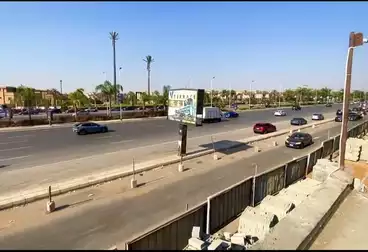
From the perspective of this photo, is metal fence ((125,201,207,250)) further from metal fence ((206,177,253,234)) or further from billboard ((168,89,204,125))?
billboard ((168,89,204,125))

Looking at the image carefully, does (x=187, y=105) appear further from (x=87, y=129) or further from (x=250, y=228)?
(x=87, y=129)

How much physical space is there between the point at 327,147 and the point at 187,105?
36.3 feet

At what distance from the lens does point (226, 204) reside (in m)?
10.5

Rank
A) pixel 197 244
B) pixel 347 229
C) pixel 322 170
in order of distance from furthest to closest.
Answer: pixel 322 170, pixel 347 229, pixel 197 244

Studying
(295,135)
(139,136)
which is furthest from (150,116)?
(295,135)

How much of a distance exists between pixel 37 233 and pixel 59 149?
1480 centimetres

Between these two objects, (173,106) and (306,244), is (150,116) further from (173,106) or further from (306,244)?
(306,244)

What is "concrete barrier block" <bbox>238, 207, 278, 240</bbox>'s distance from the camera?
29.0ft

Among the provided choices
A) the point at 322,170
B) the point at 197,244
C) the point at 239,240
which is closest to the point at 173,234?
the point at 197,244

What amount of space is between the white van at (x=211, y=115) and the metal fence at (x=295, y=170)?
99.5 feet

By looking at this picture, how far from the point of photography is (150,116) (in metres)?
58.1

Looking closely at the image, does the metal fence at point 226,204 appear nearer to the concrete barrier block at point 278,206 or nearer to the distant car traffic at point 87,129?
the concrete barrier block at point 278,206

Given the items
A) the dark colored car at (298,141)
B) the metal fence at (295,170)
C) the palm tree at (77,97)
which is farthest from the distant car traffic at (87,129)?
the metal fence at (295,170)

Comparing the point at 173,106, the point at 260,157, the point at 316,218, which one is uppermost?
the point at 173,106
